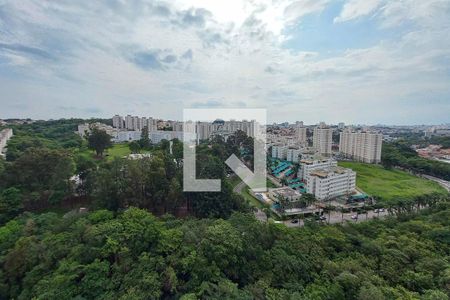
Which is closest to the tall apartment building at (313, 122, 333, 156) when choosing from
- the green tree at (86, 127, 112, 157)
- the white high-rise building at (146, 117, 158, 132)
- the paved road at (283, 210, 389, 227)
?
the paved road at (283, 210, 389, 227)

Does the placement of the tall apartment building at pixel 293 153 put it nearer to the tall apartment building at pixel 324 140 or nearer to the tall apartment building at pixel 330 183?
the tall apartment building at pixel 324 140

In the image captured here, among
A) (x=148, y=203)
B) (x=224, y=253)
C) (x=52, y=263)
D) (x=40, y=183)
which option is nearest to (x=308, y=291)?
(x=224, y=253)

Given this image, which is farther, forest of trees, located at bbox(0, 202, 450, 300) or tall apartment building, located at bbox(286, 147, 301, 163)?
tall apartment building, located at bbox(286, 147, 301, 163)

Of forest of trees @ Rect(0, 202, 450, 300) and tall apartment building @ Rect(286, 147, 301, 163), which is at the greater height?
tall apartment building @ Rect(286, 147, 301, 163)

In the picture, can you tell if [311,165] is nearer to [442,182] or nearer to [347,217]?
[347,217]

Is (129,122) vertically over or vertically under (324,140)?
over

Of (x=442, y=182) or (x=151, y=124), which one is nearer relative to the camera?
(x=442, y=182)

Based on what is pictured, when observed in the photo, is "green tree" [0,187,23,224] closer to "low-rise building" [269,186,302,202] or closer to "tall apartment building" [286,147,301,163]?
"low-rise building" [269,186,302,202]

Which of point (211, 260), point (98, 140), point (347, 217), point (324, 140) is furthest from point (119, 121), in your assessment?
point (211, 260)
